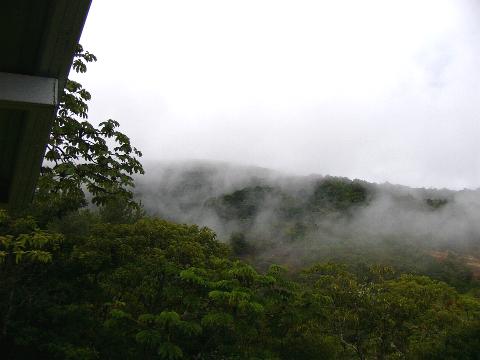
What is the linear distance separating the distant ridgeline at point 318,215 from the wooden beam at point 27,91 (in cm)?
2464

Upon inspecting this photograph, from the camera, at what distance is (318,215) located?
37.4 m

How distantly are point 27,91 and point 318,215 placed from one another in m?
36.8

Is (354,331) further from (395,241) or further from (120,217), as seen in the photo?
(395,241)

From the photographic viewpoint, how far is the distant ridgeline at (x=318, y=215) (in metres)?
29.1

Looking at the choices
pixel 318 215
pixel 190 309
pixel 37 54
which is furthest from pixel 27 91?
pixel 318 215

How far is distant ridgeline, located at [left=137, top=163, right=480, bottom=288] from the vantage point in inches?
1147

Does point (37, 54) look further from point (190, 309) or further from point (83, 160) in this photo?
point (190, 309)

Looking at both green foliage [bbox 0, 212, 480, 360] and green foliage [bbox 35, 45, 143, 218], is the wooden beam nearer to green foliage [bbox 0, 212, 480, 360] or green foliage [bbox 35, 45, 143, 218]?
green foliage [bbox 35, 45, 143, 218]

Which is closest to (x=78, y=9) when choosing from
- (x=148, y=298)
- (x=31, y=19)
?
(x=31, y=19)

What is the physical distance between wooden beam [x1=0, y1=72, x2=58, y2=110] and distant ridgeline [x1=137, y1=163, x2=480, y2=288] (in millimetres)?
24636

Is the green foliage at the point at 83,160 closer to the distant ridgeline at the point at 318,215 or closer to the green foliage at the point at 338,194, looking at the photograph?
the distant ridgeline at the point at 318,215

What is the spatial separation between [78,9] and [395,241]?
1268 inches

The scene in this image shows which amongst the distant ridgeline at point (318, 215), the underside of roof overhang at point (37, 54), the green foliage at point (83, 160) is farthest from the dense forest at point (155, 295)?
the distant ridgeline at point (318, 215)

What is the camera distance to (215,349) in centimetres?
823
